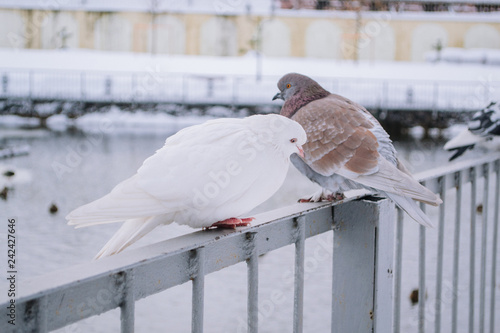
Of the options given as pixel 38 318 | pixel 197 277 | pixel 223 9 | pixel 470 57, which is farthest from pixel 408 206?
pixel 223 9

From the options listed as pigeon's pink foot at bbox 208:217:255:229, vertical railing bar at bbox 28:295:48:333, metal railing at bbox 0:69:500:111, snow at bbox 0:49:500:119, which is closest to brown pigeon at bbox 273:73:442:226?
pigeon's pink foot at bbox 208:217:255:229

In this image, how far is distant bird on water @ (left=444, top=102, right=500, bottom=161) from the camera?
277 cm

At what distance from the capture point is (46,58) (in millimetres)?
25516

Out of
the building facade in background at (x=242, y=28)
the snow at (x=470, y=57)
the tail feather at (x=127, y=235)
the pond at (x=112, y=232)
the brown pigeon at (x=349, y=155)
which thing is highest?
the building facade in background at (x=242, y=28)

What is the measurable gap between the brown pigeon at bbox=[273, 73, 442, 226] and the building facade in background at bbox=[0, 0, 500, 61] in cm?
2585

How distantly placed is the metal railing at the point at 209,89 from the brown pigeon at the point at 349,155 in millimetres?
16370

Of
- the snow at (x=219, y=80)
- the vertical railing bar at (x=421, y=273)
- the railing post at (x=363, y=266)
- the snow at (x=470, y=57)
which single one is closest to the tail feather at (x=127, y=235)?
the railing post at (x=363, y=266)

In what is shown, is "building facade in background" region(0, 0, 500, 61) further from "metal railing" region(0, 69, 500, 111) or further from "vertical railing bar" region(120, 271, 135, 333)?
"vertical railing bar" region(120, 271, 135, 333)

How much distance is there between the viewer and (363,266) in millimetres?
1447

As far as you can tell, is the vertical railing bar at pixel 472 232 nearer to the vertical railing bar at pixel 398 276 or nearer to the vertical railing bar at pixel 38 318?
the vertical railing bar at pixel 398 276

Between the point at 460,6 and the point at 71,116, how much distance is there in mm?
18433

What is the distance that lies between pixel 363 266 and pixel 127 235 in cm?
56

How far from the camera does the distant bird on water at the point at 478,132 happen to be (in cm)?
277

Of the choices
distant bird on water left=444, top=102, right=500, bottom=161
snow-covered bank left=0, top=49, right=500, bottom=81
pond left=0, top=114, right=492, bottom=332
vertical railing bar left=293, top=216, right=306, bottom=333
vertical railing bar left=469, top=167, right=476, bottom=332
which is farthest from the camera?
snow-covered bank left=0, top=49, right=500, bottom=81
